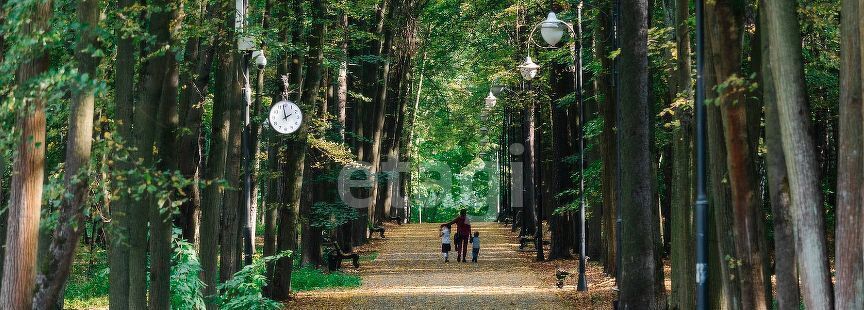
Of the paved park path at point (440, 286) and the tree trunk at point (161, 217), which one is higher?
the tree trunk at point (161, 217)

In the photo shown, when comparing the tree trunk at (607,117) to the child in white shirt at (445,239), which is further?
the child in white shirt at (445,239)

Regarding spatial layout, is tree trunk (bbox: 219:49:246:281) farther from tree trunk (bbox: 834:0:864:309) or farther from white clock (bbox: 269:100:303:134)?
tree trunk (bbox: 834:0:864:309)

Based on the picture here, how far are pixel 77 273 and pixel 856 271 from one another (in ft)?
53.6

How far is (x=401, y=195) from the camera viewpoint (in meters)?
65.7

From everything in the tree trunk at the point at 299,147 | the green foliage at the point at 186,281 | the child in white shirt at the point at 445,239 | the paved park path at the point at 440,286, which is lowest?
the paved park path at the point at 440,286

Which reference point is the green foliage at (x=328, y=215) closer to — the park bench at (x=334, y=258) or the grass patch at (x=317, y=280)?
the grass patch at (x=317, y=280)

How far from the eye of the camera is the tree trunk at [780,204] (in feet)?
34.3

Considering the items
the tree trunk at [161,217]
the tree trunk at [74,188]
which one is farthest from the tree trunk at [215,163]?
the tree trunk at [74,188]

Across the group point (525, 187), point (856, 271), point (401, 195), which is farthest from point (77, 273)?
point (401, 195)

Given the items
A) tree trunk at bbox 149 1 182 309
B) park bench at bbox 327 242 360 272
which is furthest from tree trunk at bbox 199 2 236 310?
park bench at bbox 327 242 360 272

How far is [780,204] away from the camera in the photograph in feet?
34.2

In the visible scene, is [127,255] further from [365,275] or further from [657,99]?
[365,275]

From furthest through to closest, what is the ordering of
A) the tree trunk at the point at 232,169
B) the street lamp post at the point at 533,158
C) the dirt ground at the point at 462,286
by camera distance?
the street lamp post at the point at 533,158 < the dirt ground at the point at 462,286 < the tree trunk at the point at 232,169

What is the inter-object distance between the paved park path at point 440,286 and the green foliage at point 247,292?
4.84m
